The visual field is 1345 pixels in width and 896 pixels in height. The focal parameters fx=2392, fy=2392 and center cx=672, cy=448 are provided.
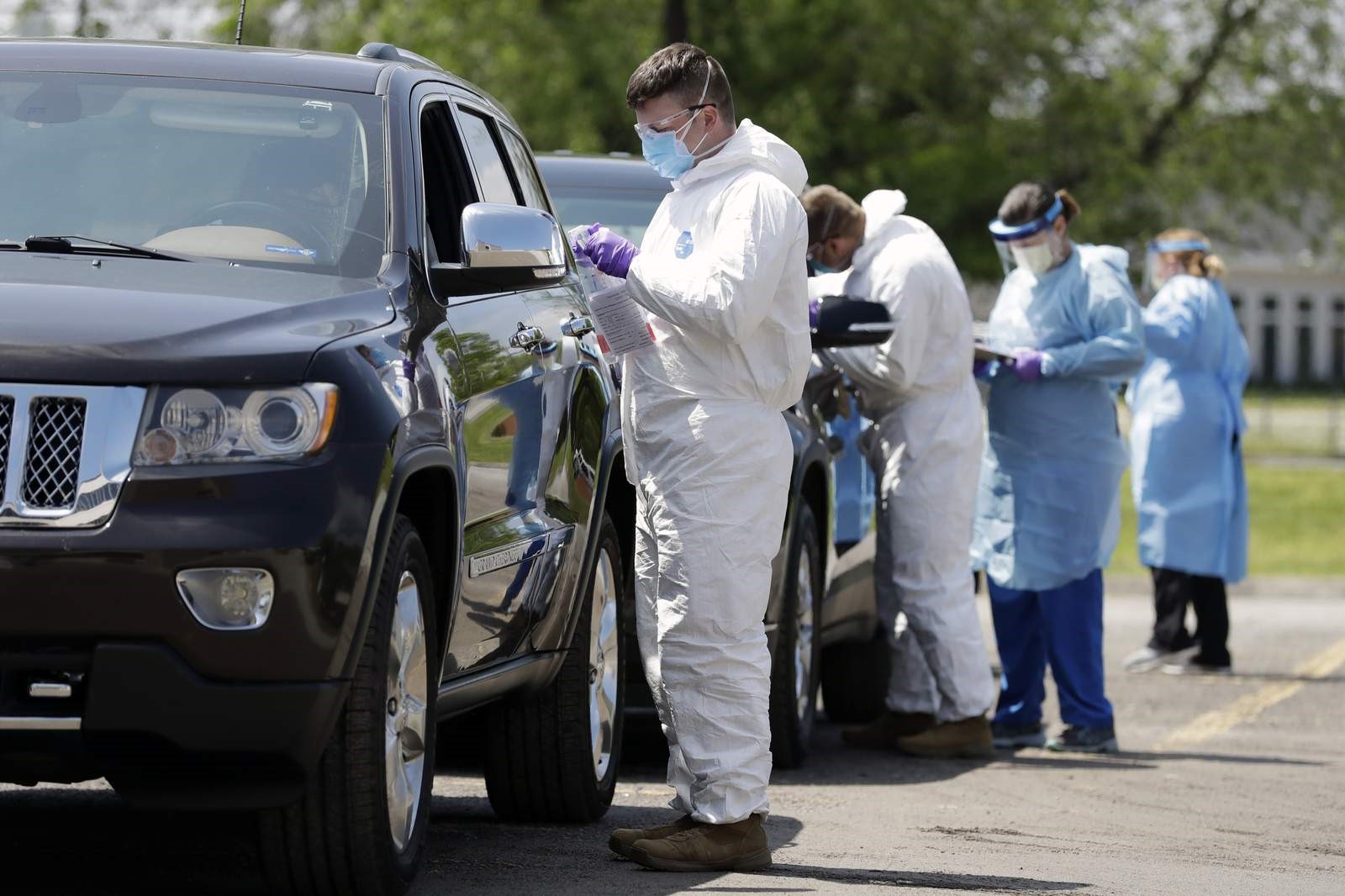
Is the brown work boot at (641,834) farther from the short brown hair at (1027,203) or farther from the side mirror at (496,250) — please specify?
the short brown hair at (1027,203)

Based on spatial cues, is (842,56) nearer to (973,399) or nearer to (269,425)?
(973,399)

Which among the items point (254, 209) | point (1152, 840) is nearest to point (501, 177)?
point (254, 209)

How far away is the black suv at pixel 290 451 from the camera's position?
432cm

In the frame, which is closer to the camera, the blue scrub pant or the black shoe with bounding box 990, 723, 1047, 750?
the blue scrub pant

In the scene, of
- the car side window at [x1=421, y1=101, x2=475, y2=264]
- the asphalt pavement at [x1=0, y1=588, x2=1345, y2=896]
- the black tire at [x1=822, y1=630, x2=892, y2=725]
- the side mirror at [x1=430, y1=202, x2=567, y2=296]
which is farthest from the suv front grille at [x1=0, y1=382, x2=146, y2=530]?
the black tire at [x1=822, y1=630, x2=892, y2=725]

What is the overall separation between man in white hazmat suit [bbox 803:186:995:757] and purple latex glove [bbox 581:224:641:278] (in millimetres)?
2785

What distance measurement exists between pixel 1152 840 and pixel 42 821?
3.04 meters

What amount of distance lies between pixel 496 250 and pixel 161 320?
3.30ft

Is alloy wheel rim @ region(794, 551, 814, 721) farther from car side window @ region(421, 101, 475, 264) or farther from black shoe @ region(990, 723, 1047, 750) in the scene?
car side window @ region(421, 101, 475, 264)

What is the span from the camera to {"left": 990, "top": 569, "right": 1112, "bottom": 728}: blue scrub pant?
9.39m

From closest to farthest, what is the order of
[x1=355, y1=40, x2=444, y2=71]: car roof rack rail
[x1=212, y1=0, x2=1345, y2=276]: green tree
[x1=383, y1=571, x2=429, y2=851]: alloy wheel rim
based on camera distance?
[x1=383, y1=571, x2=429, y2=851]: alloy wheel rim
[x1=355, y1=40, x2=444, y2=71]: car roof rack rail
[x1=212, y1=0, x2=1345, y2=276]: green tree

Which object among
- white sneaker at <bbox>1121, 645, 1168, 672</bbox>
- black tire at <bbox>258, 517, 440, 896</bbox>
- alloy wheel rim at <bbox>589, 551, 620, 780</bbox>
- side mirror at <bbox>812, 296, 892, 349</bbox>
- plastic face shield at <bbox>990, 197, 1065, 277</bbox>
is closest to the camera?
black tire at <bbox>258, 517, 440, 896</bbox>

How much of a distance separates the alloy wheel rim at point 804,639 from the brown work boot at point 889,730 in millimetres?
707

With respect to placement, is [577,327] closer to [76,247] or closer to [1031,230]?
[76,247]
